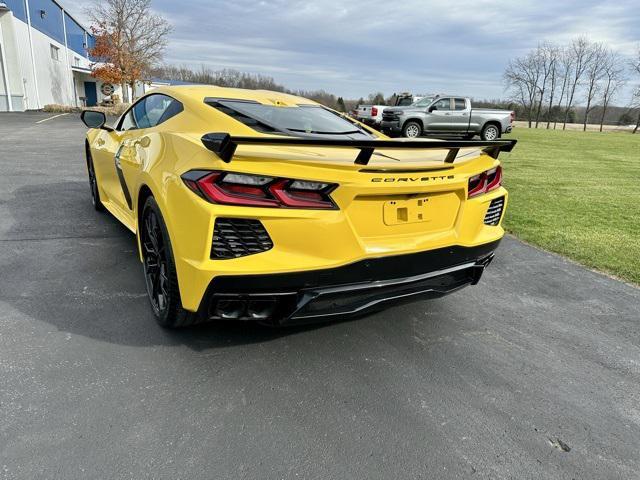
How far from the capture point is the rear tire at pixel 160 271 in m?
2.42

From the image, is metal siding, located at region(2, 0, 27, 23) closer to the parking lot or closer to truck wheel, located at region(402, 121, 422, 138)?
truck wheel, located at region(402, 121, 422, 138)

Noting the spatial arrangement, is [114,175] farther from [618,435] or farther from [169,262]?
[618,435]

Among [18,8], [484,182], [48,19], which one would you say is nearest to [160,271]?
[484,182]

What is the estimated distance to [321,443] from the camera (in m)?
1.98

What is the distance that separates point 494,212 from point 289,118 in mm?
1542

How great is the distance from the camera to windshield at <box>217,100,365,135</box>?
10.1ft

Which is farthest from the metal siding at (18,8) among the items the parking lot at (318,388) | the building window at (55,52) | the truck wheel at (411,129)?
the parking lot at (318,388)

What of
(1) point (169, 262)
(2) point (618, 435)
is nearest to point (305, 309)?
(1) point (169, 262)

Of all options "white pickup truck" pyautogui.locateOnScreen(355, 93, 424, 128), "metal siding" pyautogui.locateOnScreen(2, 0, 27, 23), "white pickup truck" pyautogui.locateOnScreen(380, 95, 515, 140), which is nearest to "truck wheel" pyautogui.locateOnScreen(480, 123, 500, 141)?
"white pickup truck" pyautogui.locateOnScreen(380, 95, 515, 140)

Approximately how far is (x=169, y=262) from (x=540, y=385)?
82.9 inches

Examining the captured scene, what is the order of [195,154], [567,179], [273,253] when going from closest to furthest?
[273,253] < [195,154] < [567,179]

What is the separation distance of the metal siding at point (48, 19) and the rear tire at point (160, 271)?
34314 mm

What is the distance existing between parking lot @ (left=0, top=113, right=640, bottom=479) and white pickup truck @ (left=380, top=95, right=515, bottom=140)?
1671 centimetres

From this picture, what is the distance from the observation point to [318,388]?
7.66 feet
